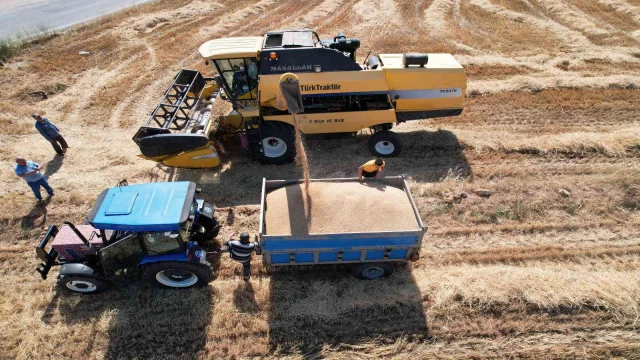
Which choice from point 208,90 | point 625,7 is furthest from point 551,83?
point 625,7

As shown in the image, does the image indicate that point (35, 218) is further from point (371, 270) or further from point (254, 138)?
point (371, 270)

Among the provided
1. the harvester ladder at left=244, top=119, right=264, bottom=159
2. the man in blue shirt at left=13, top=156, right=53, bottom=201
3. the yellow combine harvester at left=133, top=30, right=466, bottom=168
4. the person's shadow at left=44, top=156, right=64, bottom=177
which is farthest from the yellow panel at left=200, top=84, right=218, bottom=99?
the man in blue shirt at left=13, top=156, right=53, bottom=201

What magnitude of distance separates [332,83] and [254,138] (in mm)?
2285

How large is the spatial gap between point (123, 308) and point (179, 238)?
1614 mm

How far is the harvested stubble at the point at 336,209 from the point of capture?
19.2ft

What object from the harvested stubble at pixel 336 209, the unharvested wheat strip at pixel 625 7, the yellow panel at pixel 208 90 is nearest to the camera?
the harvested stubble at pixel 336 209

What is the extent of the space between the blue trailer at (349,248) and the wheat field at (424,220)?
0.53 m

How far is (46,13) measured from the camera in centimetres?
2028

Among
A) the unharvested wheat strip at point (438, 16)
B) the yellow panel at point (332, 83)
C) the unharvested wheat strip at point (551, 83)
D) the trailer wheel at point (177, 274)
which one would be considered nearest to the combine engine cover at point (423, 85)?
the yellow panel at point (332, 83)

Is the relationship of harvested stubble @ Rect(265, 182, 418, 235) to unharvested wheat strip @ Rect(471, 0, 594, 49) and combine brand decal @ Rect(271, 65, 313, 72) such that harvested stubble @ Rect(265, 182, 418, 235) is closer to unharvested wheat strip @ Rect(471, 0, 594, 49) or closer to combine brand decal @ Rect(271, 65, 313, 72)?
combine brand decal @ Rect(271, 65, 313, 72)

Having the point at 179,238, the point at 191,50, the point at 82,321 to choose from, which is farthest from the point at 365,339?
the point at 191,50

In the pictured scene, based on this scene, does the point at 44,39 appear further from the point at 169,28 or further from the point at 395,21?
the point at 395,21

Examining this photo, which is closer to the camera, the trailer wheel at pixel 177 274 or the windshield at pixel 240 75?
the trailer wheel at pixel 177 274

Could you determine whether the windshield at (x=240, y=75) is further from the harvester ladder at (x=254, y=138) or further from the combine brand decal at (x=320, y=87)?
the combine brand decal at (x=320, y=87)
